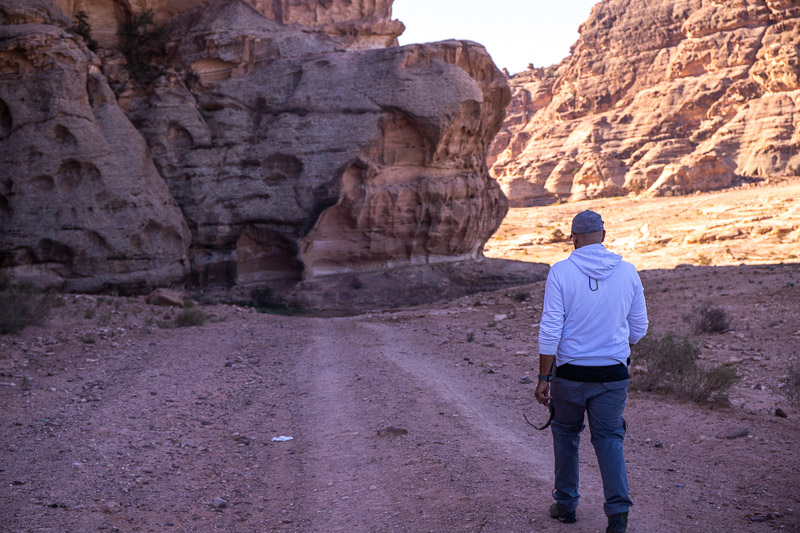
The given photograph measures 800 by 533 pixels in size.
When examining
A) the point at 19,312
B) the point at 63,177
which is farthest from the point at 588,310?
the point at 63,177

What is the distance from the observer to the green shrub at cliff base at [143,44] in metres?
24.4

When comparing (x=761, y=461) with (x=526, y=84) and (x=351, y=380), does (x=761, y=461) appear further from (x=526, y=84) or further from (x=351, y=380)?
(x=526, y=84)

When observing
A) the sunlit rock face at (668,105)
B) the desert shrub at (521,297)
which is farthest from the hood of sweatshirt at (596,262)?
the sunlit rock face at (668,105)

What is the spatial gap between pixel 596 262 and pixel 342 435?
354 centimetres

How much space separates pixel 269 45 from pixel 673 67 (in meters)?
55.6

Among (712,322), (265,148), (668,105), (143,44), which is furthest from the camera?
(668,105)

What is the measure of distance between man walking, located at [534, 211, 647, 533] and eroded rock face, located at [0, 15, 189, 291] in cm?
1892

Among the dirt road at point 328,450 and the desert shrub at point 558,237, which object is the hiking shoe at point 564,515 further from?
the desert shrub at point 558,237

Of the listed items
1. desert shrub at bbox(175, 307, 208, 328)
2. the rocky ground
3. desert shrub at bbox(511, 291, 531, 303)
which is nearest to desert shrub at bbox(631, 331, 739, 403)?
the rocky ground

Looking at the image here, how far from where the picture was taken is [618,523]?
4.11m

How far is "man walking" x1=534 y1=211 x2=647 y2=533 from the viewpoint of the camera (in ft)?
13.8

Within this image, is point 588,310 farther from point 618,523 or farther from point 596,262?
point 618,523

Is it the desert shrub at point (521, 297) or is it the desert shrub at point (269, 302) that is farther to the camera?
the desert shrub at point (269, 302)

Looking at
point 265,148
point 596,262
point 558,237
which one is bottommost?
point 558,237
